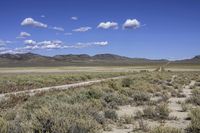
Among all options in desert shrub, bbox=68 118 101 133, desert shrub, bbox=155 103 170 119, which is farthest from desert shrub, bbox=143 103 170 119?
desert shrub, bbox=68 118 101 133

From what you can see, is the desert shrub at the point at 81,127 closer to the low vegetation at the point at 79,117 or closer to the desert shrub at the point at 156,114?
the low vegetation at the point at 79,117

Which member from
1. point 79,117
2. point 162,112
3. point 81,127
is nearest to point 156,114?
point 162,112

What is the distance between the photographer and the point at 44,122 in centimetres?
1009

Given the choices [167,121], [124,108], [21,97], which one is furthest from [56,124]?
[21,97]

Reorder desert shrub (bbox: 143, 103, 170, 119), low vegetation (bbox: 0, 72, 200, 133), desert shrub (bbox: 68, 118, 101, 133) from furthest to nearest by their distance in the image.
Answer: desert shrub (bbox: 143, 103, 170, 119) → low vegetation (bbox: 0, 72, 200, 133) → desert shrub (bbox: 68, 118, 101, 133)

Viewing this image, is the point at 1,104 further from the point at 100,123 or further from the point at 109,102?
the point at 100,123

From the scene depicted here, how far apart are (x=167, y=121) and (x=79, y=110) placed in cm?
318

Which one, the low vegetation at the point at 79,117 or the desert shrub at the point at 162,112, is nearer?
the low vegetation at the point at 79,117

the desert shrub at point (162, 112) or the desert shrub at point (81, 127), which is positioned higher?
the desert shrub at point (81, 127)

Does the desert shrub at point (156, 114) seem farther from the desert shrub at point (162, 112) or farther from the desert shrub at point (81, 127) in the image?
the desert shrub at point (81, 127)

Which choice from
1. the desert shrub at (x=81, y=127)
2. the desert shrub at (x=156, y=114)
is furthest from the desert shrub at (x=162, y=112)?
the desert shrub at (x=81, y=127)

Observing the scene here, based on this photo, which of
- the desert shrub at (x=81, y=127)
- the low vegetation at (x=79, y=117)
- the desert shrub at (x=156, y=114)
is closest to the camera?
the desert shrub at (x=81, y=127)

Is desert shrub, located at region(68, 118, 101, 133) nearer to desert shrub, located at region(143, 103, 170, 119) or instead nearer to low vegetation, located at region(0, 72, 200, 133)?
low vegetation, located at region(0, 72, 200, 133)

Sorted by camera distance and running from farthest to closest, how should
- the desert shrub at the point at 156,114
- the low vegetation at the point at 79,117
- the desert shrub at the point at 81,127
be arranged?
the desert shrub at the point at 156,114 < the low vegetation at the point at 79,117 < the desert shrub at the point at 81,127
